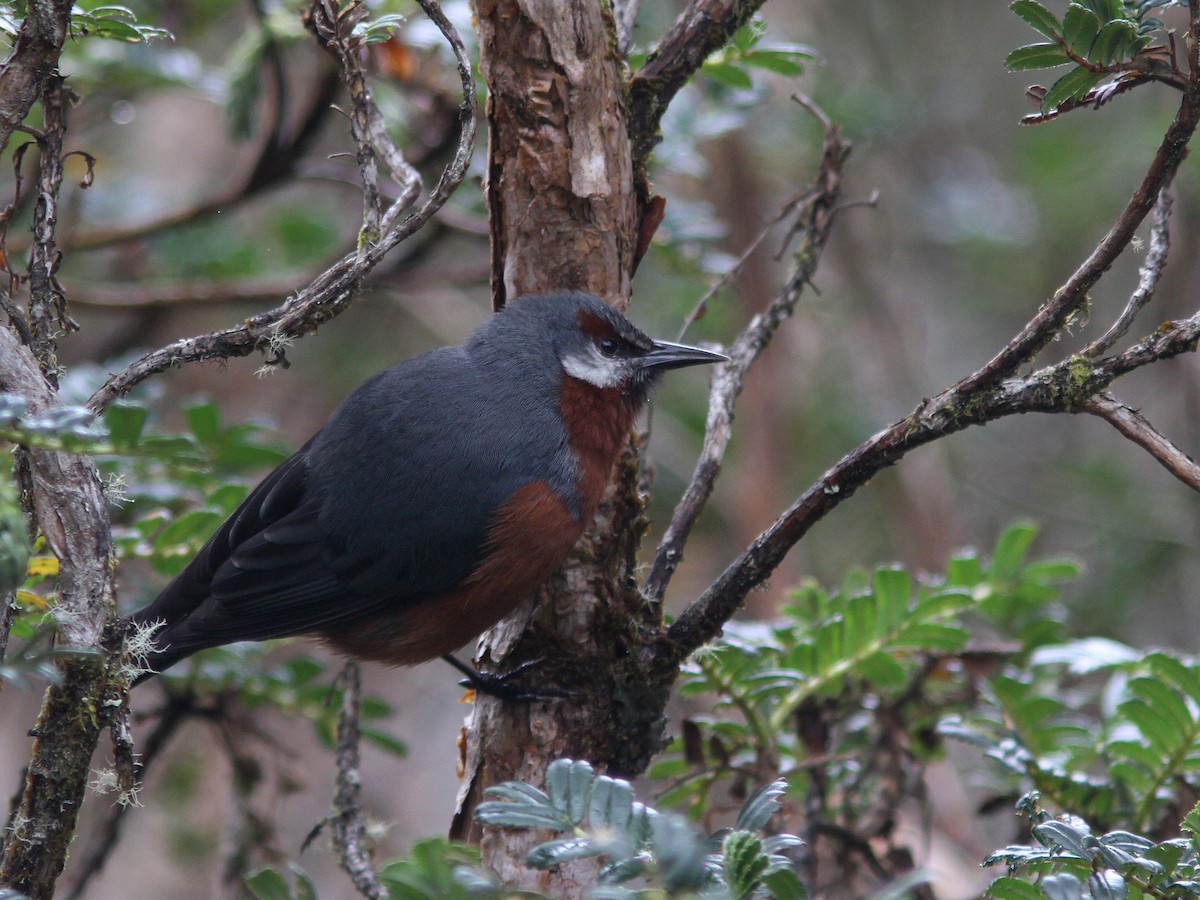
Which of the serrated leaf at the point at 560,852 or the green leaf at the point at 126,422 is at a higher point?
the green leaf at the point at 126,422

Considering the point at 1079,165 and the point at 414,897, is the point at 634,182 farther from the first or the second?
the point at 1079,165

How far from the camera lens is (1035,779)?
2.87 meters

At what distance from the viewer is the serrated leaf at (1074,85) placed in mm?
2059

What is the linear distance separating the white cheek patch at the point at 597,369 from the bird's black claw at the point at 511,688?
1.08 meters

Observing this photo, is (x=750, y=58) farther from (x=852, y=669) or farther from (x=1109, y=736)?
(x=1109, y=736)

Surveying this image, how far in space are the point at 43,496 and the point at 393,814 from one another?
546cm

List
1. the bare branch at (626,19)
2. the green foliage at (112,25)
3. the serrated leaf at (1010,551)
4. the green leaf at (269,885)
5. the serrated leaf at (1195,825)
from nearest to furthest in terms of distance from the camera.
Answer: the serrated leaf at (1195,825) → the green leaf at (269,885) → the green foliage at (112,25) → the bare branch at (626,19) → the serrated leaf at (1010,551)

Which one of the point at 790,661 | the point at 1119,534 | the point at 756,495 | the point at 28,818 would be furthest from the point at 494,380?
the point at 1119,534

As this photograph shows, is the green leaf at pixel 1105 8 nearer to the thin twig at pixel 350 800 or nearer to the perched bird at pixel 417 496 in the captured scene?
the perched bird at pixel 417 496

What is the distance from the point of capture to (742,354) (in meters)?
3.10

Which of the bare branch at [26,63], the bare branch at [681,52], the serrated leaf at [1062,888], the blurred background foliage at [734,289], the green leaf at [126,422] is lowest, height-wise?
the serrated leaf at [1062,888]

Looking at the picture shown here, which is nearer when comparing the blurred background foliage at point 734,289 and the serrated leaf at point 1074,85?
the serrated leaf at point 1074,85

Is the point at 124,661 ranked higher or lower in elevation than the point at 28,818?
higher

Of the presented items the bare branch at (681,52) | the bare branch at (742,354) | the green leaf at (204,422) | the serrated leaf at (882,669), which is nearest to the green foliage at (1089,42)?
the bare branch at (681,52)
